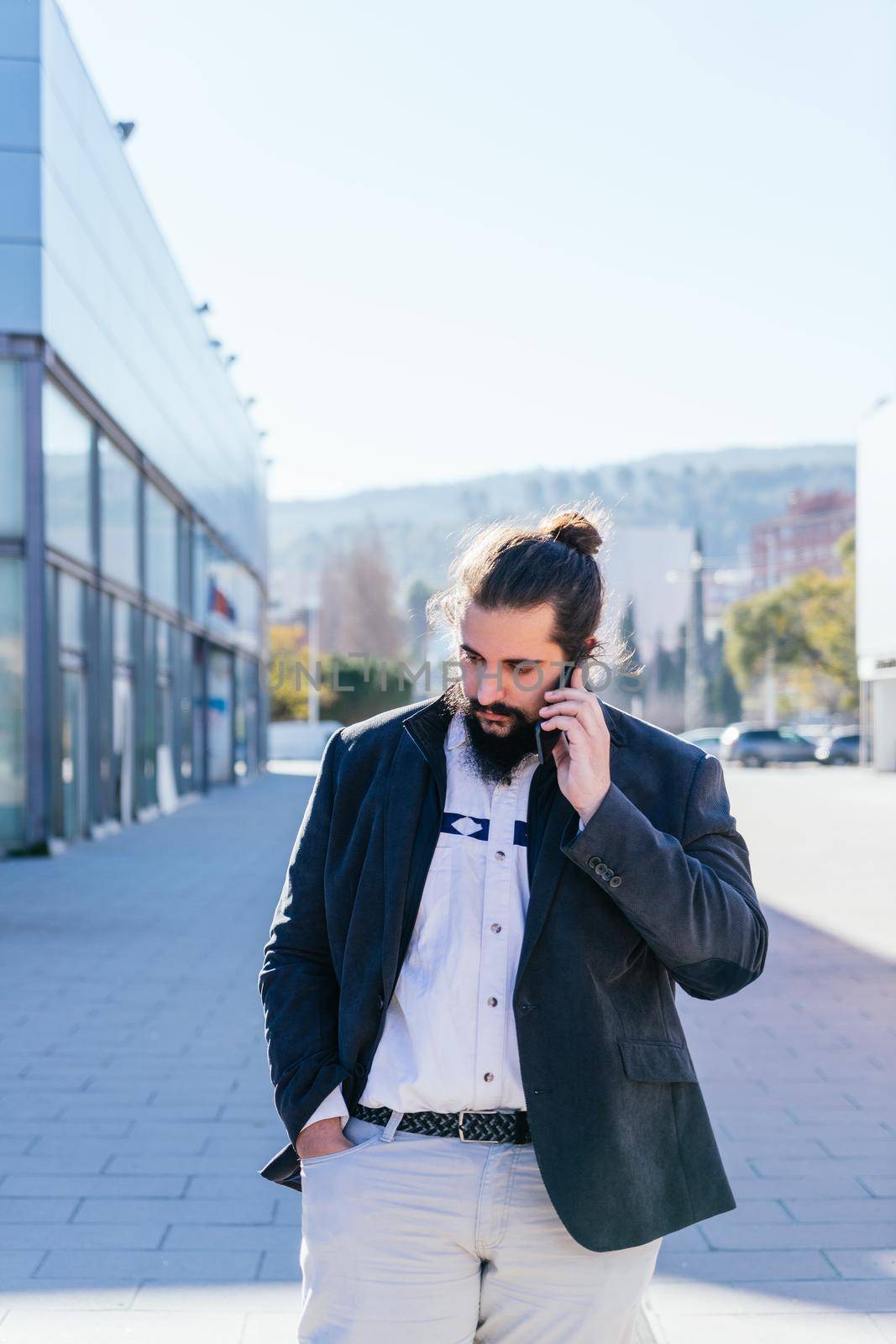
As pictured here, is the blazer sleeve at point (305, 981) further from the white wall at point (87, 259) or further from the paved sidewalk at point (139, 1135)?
the white wall at point (87, 259)

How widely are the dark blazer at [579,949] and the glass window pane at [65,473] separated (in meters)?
12.6

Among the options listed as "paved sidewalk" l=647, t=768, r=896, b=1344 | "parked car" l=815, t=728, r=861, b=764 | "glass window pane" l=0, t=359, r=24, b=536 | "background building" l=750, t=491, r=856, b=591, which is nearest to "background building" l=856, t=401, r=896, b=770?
"parked car" l=815, t=728, r=861, b=764

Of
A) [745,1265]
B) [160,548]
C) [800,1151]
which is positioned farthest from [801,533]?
[745,1265]

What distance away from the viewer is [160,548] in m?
21.8

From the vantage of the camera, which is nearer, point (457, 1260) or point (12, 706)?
point (457, 1260)

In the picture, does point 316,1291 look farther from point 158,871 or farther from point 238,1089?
point 158,871

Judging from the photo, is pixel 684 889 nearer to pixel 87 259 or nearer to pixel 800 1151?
pixel 800 1151

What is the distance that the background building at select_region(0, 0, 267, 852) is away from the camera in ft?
45.5

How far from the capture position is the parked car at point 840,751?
44531mm

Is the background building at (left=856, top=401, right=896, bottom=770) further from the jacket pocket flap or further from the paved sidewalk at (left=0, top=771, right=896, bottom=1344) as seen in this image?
the jacket pocket flap

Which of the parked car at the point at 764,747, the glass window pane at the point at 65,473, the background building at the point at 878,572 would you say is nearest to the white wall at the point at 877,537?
the background building at the point at 878,572

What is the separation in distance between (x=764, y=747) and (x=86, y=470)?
3198 centimetres

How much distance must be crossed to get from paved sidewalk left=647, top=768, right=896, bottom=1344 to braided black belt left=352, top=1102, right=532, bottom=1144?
5.50 feet

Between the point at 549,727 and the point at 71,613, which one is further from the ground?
the point at 71,613
